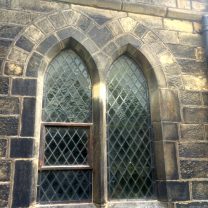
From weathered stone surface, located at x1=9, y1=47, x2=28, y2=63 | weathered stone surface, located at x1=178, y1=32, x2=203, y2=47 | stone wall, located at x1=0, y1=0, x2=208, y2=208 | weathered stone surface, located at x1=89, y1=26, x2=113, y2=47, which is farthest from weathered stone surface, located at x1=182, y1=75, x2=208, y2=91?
weathered stone surface, located at x1=9, y1=47, x2=28, y2=63

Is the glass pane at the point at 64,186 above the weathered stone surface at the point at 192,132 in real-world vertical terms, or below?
below

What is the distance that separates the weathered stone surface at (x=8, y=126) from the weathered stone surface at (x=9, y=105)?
87mm

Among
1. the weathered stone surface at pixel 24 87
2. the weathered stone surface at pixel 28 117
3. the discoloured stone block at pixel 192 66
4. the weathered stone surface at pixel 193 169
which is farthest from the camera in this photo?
the discoloured stone block at pixel 192 66

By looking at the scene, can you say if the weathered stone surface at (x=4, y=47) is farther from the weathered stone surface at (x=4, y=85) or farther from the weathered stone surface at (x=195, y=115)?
the weathered stone surface at (x=195, y=115)

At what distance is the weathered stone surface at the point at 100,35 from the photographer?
4191 mm

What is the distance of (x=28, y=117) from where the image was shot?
11.8ft

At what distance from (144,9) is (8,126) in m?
2.69

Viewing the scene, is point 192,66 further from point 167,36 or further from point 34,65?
point 34,65

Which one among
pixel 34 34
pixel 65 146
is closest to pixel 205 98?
pixel 65 146

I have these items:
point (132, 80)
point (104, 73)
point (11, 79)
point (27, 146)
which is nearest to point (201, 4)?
point (132, 80)

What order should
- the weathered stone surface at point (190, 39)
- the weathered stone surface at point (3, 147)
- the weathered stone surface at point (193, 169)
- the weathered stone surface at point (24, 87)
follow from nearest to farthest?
1. the weathered stone surface at point (3, 147)
2. the weathered stone surface at point (24, 87)
3. the weathered stone surface at point (193, 169)
4. the weathered stone surface at point (190, 39)

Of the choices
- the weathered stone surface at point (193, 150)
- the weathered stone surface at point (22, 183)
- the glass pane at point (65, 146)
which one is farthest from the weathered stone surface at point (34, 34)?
the weathered stone surface at point (193, 150)

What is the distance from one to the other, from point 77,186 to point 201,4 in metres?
3.54

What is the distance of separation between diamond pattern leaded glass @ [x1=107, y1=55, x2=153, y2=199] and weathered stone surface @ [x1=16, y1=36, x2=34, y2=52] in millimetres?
1178
